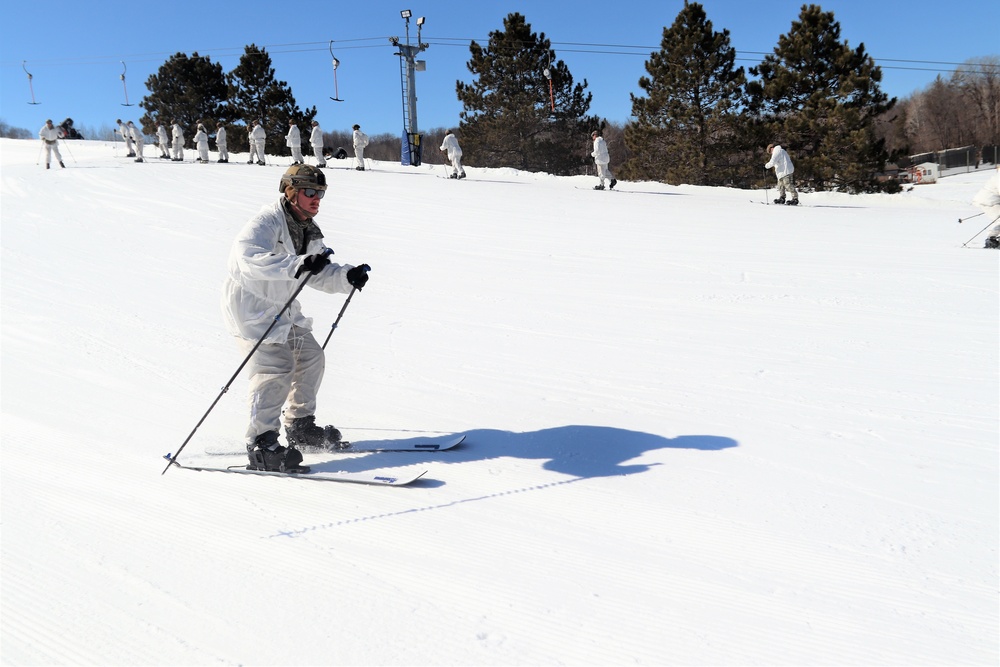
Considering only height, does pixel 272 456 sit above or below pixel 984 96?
below

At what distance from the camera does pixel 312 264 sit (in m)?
3.62

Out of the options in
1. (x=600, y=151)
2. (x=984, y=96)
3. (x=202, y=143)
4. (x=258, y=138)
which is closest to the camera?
(x=600, y=151)

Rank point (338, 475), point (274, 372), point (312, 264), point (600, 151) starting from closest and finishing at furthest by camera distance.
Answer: point (312, 264)
point (338, 475)
point (274, 372)
point (600, 151)

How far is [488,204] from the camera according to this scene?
1653cm

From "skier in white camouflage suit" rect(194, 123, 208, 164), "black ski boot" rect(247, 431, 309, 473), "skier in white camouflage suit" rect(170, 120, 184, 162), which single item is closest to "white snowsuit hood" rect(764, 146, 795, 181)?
"black ski boot" rect(247, 431, 309, 473)

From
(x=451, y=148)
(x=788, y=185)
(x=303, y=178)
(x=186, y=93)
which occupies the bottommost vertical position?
(x=303, y=178)

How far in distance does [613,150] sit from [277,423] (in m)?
64.3

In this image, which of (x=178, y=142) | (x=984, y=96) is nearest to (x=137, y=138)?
(x=178, y=142)

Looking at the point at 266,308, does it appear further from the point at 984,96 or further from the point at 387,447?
the point at 984,96

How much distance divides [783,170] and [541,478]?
1627 cm

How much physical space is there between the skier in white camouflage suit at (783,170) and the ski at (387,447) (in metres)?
15.4

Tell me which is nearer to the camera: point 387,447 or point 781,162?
point 387,447

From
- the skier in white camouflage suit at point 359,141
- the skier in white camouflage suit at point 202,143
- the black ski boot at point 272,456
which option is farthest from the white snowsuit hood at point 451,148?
the black ski boot at point 272,456

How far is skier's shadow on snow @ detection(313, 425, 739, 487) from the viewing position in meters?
3.97
